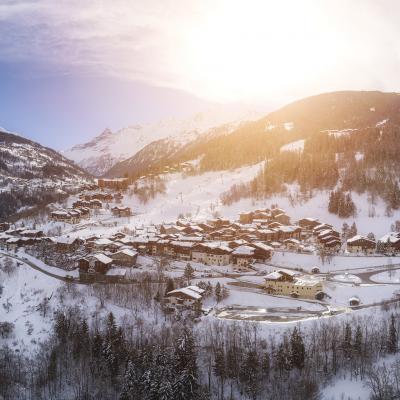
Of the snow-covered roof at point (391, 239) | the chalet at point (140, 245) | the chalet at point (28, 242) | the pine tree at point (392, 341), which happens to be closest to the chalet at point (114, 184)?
the chalet at point (28, 242)

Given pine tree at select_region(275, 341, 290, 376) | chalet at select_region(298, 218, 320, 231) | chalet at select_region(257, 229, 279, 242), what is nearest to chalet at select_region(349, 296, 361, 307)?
pine tree at select_region(275, 341, 290, 376)

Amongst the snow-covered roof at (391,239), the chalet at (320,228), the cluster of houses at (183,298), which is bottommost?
the cluster of houses at (183,298)

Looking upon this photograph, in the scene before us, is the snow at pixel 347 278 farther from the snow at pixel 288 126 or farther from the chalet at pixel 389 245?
the snow at pixel 288 126

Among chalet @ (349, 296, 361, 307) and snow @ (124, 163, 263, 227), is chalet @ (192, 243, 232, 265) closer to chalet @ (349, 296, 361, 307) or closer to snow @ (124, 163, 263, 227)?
chalet @ (349, 296, 361, 307)

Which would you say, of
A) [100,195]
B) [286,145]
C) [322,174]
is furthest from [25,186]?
[322,174]

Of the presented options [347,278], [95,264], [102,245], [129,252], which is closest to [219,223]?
[102,245]

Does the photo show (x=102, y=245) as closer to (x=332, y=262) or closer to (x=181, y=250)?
(x=181, y=250)
